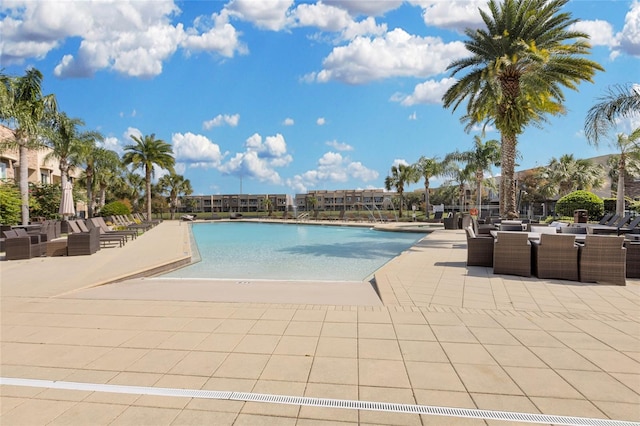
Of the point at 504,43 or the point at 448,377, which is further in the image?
the point at 504,43

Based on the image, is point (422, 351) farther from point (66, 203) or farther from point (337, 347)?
point (66, 203)

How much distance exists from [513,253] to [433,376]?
456cm

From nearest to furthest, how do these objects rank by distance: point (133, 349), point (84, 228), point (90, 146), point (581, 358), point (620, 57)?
point (581, 358)
point (133, 349)
point (620, 57)
point (84, 228)
point (90, 146)

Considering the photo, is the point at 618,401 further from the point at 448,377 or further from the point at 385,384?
the point at 385,384

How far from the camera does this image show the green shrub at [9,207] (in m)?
15.6

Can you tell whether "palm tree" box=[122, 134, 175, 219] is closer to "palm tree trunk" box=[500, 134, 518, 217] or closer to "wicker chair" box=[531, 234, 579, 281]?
"palm tree trunk" box=[500, 134, 518, 217]

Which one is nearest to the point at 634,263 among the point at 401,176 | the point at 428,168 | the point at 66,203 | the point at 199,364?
the point at 199,364

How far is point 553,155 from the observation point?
36.7 meters

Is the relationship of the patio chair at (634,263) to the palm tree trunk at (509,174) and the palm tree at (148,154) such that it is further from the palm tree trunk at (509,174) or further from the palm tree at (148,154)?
the palm tree at (148,154)

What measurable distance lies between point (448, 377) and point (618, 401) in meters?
1.02

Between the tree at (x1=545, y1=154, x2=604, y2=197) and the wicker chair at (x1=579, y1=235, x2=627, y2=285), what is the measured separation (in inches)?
1220

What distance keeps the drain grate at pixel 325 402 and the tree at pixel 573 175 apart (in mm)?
35833

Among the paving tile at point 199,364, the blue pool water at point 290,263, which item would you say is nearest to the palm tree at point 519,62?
the blue pool water at point 290,263

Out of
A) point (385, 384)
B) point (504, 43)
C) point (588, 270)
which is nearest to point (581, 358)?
point (385, 384)
